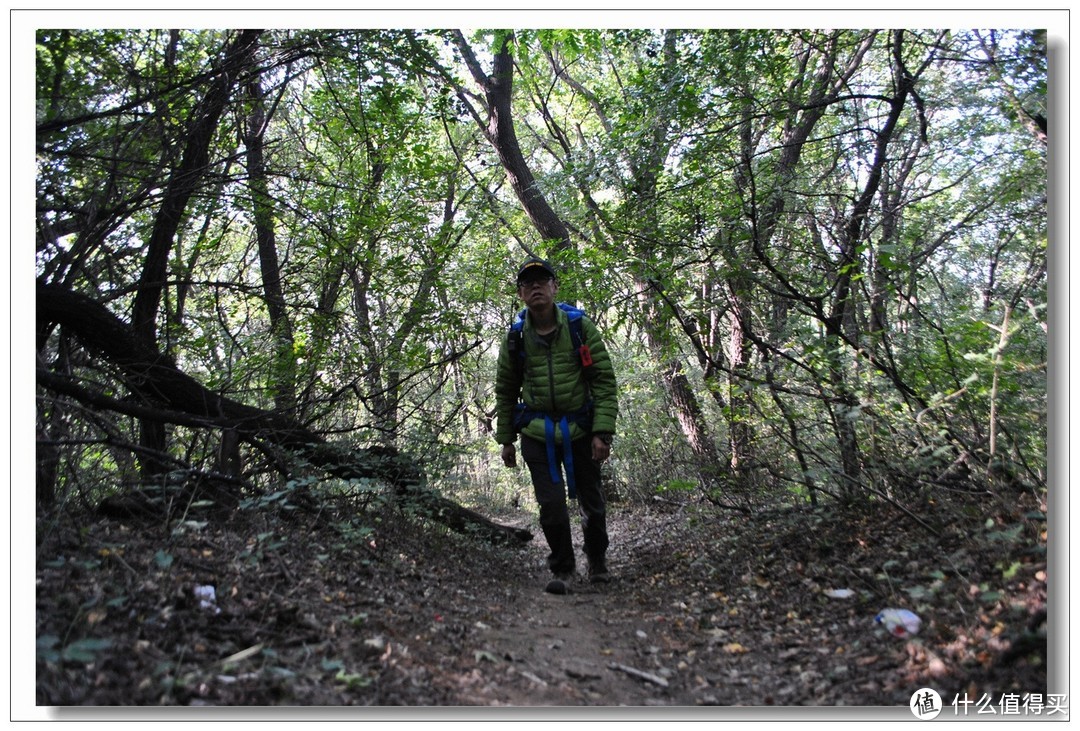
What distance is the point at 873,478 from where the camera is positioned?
446 centimetres

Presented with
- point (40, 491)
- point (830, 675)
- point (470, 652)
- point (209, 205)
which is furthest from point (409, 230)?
point (830, 675)

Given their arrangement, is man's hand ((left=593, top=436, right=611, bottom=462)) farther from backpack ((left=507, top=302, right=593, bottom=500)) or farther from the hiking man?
backpack ((left=507, top=302, right=593, bottom=500))

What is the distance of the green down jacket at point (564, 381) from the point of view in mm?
4898

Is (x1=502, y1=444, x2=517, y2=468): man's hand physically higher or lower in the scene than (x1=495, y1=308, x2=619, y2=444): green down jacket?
lower

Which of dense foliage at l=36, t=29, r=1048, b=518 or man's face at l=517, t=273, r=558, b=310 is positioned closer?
dense foliage at l=36, t=29, r=1048, b=518

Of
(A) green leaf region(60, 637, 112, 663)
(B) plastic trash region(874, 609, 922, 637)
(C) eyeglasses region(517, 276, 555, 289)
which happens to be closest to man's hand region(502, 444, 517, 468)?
(C) eyeglasses region(517, 276, 555, 289)

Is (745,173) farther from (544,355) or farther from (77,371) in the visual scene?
(77,371)

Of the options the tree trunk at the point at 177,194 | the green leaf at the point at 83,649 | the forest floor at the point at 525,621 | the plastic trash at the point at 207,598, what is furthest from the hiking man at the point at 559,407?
the green leaf at the point at 83,649

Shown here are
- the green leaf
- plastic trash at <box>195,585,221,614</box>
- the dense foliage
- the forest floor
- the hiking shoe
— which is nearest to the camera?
the green leaf

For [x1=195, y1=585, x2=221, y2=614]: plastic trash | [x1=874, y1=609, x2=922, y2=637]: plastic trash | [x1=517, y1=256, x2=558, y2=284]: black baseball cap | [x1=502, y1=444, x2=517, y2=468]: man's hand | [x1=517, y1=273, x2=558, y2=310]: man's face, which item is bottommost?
[x1=874, y1=609, x2=922, y2=637]: plastic trash

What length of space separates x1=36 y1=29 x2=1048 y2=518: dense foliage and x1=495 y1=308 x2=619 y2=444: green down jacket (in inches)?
42.2

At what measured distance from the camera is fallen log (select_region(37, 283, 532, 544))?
426cm

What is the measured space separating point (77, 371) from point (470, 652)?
3665mm

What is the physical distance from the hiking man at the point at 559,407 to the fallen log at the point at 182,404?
5.14 ft
